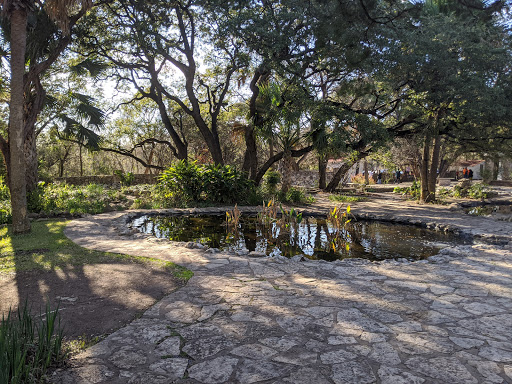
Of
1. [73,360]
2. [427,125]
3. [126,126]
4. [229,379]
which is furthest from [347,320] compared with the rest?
[126,126]

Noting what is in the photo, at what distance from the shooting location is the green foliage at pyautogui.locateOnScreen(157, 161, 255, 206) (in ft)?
39.9

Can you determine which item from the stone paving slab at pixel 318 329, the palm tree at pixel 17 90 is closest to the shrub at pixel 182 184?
the palm tree at pixel 17 90

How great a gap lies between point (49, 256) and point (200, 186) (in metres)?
7.28

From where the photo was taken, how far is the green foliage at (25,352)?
1892 millimetres

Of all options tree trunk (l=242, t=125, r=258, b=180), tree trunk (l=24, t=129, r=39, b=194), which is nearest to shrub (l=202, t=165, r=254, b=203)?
tree trunk (l=242, t=125, r=258, b=180)

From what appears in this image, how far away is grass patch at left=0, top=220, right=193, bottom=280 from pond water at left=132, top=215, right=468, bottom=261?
6.77 ft

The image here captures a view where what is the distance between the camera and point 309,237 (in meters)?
7.91

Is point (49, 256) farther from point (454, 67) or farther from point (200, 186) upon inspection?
point (454, 67)

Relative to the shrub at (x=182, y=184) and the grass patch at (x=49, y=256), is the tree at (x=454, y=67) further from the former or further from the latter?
the grass patch at (x=49, y=256)

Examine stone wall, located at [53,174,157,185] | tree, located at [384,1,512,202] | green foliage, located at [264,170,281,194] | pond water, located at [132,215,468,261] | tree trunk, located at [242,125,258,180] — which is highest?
tree, located at [384,1,512,202]

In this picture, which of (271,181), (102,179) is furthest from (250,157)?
(102,179)

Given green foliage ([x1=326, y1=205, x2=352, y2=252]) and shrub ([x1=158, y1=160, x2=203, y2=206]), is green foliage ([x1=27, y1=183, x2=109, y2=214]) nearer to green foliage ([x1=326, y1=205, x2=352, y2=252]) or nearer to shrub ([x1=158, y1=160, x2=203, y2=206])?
shrub ([x1=158, y1=160, x2=203, y2=206])

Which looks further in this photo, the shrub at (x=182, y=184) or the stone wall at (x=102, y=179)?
the stone wall at (x=102, y=179)

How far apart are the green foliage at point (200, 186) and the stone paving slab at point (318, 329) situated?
23.4 feet
